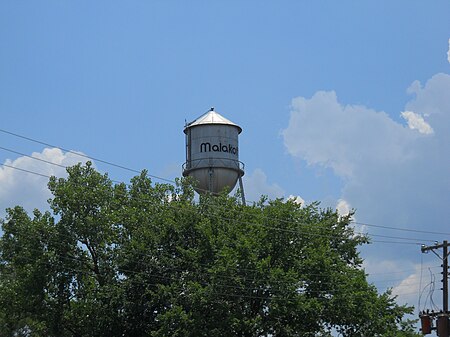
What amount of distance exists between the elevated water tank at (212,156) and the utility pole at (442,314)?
707 inches

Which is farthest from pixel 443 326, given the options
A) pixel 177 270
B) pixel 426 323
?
pixel 177 270

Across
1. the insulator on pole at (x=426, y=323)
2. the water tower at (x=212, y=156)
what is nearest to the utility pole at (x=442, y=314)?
the insulator on pole at (x=426, y=323)

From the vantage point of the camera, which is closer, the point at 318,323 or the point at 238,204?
the point at 318,323

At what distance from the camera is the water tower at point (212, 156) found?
180ft

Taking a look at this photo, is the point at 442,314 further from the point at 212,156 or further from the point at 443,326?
the point at 212,156

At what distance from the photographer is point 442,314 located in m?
34.9

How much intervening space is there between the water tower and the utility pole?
1745 centimetres

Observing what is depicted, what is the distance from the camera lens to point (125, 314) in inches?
1816

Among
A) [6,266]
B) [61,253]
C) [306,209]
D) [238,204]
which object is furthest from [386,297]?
[6,266]

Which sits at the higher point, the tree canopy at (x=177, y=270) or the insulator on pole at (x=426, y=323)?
the tree canopy at (x=177, y=270)

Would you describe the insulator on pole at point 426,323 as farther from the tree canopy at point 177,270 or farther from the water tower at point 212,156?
the water tower at point 212,156

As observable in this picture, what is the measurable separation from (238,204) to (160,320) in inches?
357

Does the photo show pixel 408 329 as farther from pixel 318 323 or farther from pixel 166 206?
pixel 166 206

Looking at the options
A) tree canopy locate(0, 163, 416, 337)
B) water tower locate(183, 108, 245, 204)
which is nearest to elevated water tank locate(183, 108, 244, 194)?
water tower locate(183, 108, 245, 204)
